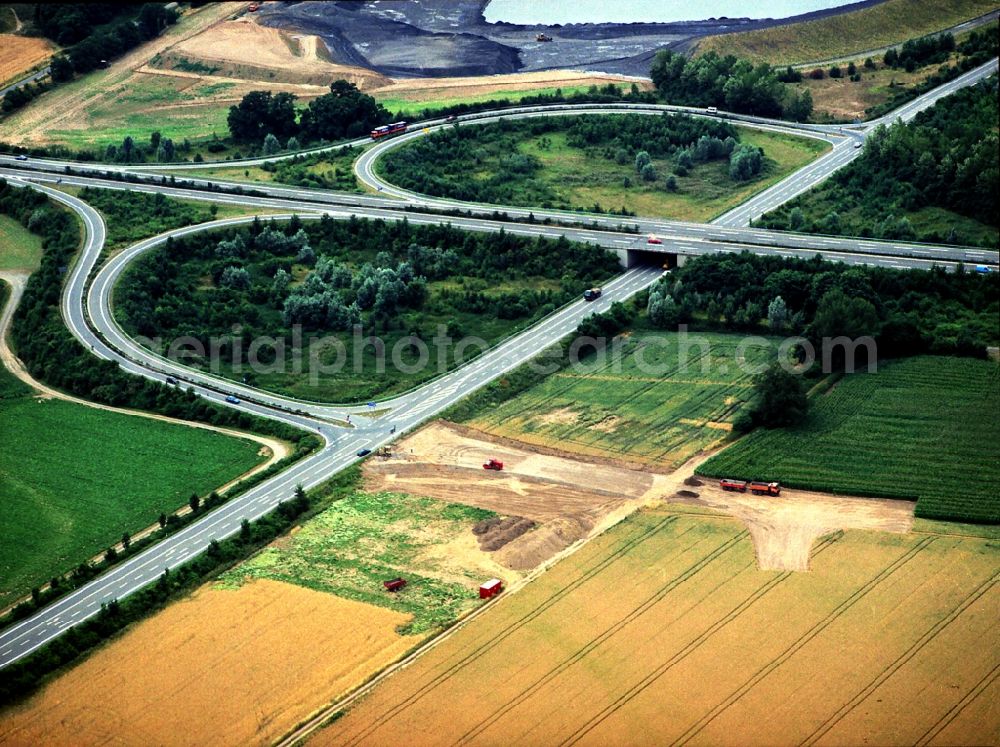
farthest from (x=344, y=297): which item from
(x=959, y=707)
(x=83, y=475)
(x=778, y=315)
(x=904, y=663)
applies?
(x=959, y=707)

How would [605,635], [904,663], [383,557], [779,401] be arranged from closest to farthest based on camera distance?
[904,663]
[605,635]
[383,557]
[779,401]

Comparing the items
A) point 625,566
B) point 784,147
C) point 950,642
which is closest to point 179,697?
point 625,566

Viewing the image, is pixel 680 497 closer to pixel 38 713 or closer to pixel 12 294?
pixel 38 713

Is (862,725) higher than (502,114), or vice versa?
(502,114)

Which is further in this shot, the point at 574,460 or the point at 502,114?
the point at 502,114

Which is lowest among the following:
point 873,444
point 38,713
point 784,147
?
point 38,713

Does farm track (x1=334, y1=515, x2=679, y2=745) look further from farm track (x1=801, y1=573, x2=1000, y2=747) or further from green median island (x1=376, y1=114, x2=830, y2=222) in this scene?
green median island (x1=376, y1=114, x2=830, y2=222)

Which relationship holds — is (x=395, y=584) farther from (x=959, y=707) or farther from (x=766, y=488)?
(x=959, y=707)
